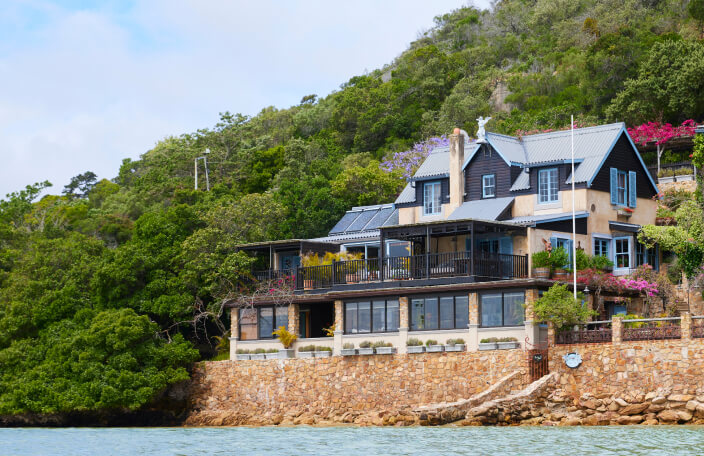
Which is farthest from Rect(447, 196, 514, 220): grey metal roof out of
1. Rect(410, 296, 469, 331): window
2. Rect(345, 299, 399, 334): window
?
Rect(345, 299, 399, 334): window

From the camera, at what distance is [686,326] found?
38.9 meters

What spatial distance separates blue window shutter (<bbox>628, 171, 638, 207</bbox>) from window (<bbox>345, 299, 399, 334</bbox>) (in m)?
12.7

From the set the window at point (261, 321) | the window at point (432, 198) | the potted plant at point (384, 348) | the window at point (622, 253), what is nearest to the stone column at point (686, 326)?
the window at point (622, 253)

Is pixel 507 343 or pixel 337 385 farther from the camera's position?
pixel 337 385

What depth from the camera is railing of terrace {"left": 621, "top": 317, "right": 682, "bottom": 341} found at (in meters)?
39.4

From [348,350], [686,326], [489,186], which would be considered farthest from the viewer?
[489,186]

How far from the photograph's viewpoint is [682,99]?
61562 mm

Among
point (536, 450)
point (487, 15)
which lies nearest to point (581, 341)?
point (536, 450)

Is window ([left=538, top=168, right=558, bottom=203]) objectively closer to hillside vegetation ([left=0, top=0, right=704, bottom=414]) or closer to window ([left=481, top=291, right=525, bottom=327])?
window ([left=481, top=291, right=525, bottom=327])

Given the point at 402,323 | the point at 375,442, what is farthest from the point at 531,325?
the point at 375,442

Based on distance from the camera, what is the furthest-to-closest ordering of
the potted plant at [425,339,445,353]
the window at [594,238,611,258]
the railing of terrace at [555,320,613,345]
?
the window at [594,238,611,258] < the potted plant at [425,339,445,353] < the railing of terrace at [555,320,613,345]

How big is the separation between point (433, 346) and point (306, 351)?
278 inches

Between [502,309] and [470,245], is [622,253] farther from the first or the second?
[502,309]

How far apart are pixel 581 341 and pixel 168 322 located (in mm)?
23063
